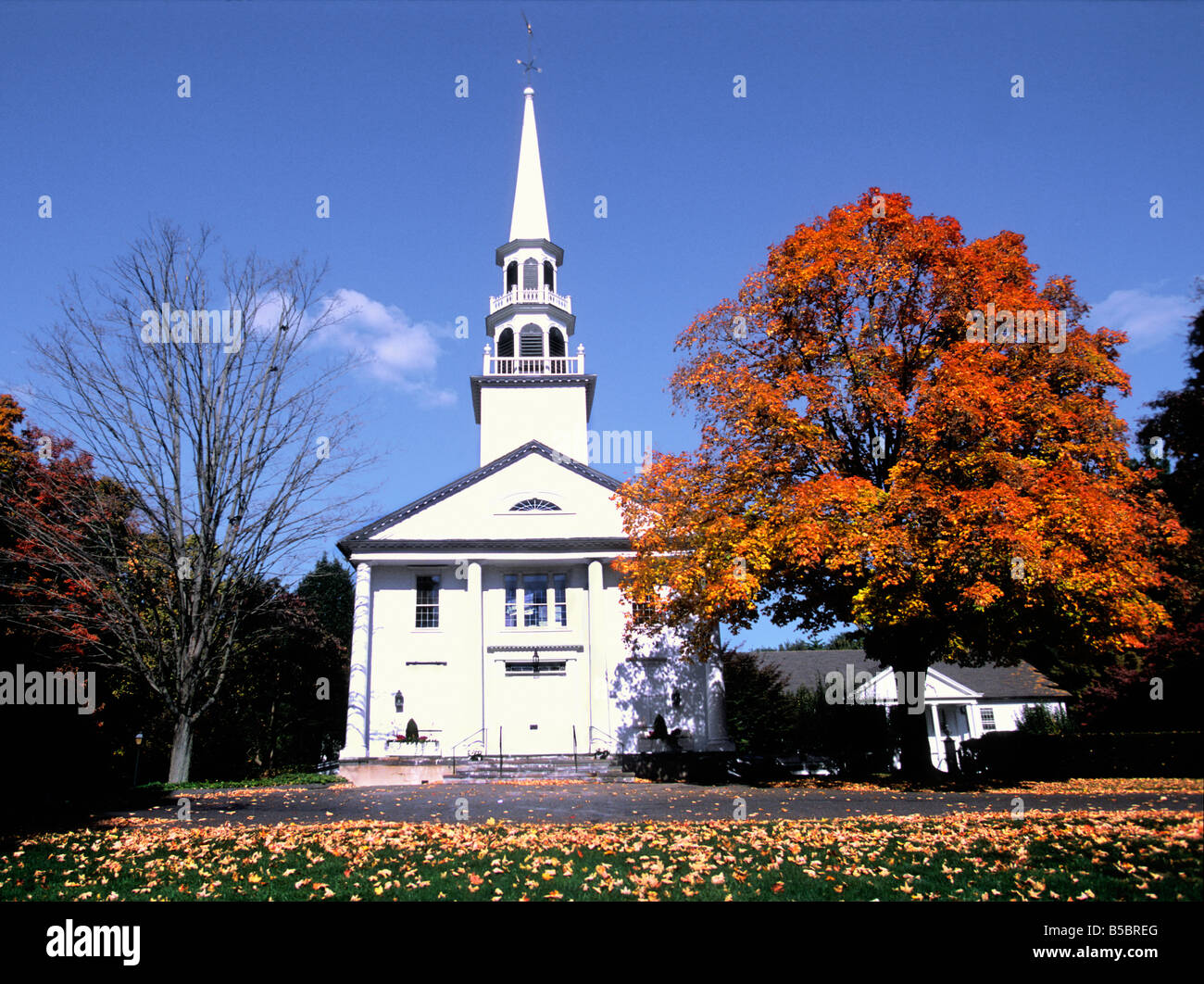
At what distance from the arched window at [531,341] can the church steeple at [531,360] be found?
0.04 m

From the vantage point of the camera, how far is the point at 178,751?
20812mm

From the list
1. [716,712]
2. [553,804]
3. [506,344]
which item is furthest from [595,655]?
[506,344]

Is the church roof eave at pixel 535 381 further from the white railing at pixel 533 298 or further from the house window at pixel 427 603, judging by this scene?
the house window at pixel 427 603

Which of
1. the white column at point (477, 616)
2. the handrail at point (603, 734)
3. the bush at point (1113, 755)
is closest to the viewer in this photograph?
the bush at point (1113, 755)

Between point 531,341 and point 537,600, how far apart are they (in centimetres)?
1311

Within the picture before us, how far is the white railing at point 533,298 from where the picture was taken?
36781mm

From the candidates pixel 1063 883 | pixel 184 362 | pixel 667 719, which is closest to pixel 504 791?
pixel 667 719

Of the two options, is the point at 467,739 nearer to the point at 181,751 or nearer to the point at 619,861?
the point at 181,751

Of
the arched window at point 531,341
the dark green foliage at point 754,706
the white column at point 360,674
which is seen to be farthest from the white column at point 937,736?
the white column at point 360,674

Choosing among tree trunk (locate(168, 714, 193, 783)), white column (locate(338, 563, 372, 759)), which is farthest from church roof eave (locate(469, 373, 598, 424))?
tree trunk (locate(168, 714, 193, 783))

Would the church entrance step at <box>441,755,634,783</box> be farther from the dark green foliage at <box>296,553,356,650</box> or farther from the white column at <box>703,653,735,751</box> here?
the dark green foliage at <box>296,553,356,650</box>

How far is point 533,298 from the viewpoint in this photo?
1448 inches

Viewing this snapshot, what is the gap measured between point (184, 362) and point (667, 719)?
18.9 m
